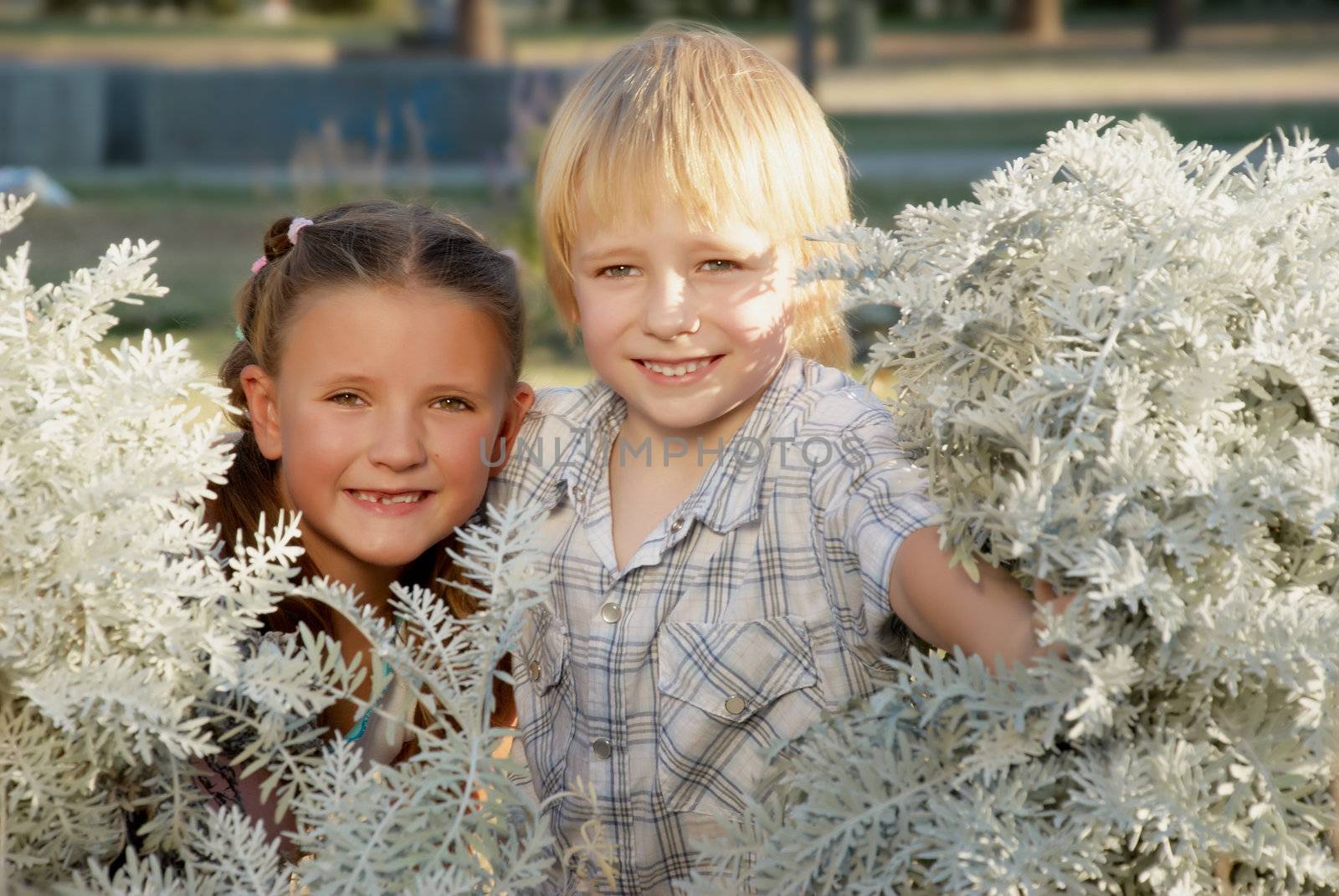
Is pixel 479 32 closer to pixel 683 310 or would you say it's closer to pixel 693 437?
pixel 693 437

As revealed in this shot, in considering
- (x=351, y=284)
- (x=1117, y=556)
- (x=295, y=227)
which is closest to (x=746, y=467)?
(x=351, y=284)

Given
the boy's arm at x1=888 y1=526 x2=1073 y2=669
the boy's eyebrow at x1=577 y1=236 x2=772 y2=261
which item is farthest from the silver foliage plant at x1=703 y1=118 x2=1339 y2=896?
the boy's eyebrow at x1=577 y1=236 x2=772 y2=261

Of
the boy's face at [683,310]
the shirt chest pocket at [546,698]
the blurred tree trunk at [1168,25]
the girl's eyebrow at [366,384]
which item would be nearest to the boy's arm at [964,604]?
the boy's face at [683,310]

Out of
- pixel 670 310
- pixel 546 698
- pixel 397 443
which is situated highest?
pixel 670 310

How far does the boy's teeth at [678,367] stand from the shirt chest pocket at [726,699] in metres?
0.39

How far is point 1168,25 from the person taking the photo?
2378 cm

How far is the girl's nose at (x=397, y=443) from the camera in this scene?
239cm

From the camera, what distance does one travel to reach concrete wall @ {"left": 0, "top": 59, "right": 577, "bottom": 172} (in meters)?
14.6

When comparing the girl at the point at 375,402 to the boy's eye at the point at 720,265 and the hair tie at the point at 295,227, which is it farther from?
the boy's eye at the point at 720,265

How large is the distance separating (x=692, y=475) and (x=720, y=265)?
1.14 ft

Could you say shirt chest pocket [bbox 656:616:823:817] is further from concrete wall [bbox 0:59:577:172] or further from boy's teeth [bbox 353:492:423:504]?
concrete wall [bbox 0:59:577:172]

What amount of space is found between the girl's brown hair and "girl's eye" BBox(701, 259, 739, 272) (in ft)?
1.48

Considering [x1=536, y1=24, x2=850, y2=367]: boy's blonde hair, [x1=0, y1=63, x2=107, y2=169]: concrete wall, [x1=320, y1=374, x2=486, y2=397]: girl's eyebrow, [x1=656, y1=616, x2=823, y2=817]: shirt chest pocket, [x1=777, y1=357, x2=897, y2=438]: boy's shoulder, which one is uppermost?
[x1=536, y1=24, x2=850, y2=367]: boy's blonde hair

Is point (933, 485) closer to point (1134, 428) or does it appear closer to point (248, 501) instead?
point (1134, 428)
